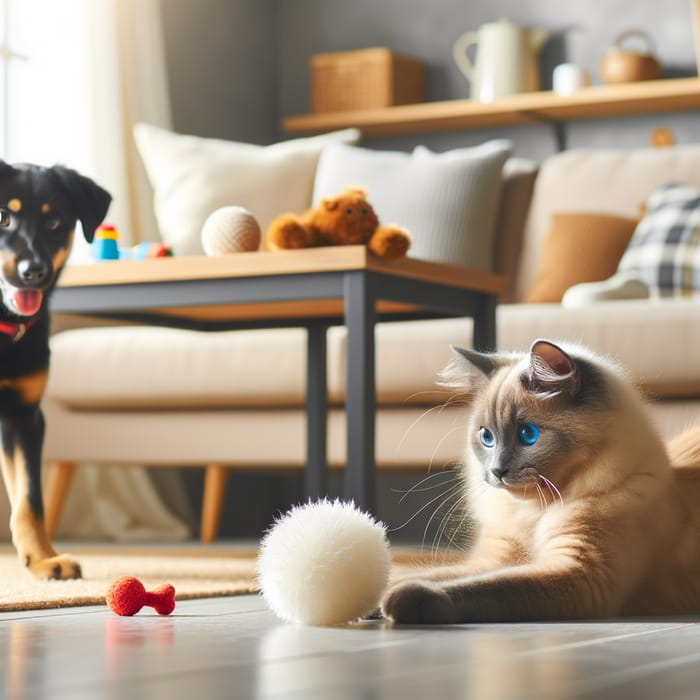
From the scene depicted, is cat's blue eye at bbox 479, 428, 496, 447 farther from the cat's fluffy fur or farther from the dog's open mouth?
the dog's open mouth

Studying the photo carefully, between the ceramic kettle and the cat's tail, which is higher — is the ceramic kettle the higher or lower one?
the higher one

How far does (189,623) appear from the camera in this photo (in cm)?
137

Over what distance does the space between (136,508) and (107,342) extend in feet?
2.77

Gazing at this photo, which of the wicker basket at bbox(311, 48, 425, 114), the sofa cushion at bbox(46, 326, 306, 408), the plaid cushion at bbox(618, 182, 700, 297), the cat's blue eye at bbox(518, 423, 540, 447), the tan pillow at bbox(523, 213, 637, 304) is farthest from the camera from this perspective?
the wicker basket at bbox(311, 48, 425, 114)

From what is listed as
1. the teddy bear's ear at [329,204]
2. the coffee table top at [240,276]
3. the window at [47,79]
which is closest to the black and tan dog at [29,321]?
the coffee table top at [240,276]

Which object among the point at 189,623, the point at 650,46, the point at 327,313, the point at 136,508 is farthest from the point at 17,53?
the point at 189,623

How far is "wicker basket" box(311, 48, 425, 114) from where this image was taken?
171 inches

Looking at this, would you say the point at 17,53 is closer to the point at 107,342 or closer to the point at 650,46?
the point at 107,342

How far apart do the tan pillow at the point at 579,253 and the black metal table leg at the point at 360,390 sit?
1402 mm

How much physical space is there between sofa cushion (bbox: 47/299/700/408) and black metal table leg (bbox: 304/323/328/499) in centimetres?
17

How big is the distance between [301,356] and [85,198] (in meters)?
0.93

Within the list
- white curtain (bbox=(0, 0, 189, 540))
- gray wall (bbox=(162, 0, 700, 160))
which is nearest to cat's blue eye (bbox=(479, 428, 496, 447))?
white curtain (bbox=(0, 0, 189, 540))

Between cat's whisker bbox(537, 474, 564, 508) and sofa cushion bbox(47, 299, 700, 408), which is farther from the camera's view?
sofa cushion bbox(47, 299, 700, 408)

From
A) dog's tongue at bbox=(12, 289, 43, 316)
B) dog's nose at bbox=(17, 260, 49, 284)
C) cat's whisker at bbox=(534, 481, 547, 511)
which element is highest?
dog's nose at bbox=(17, 260, 49, 284)
